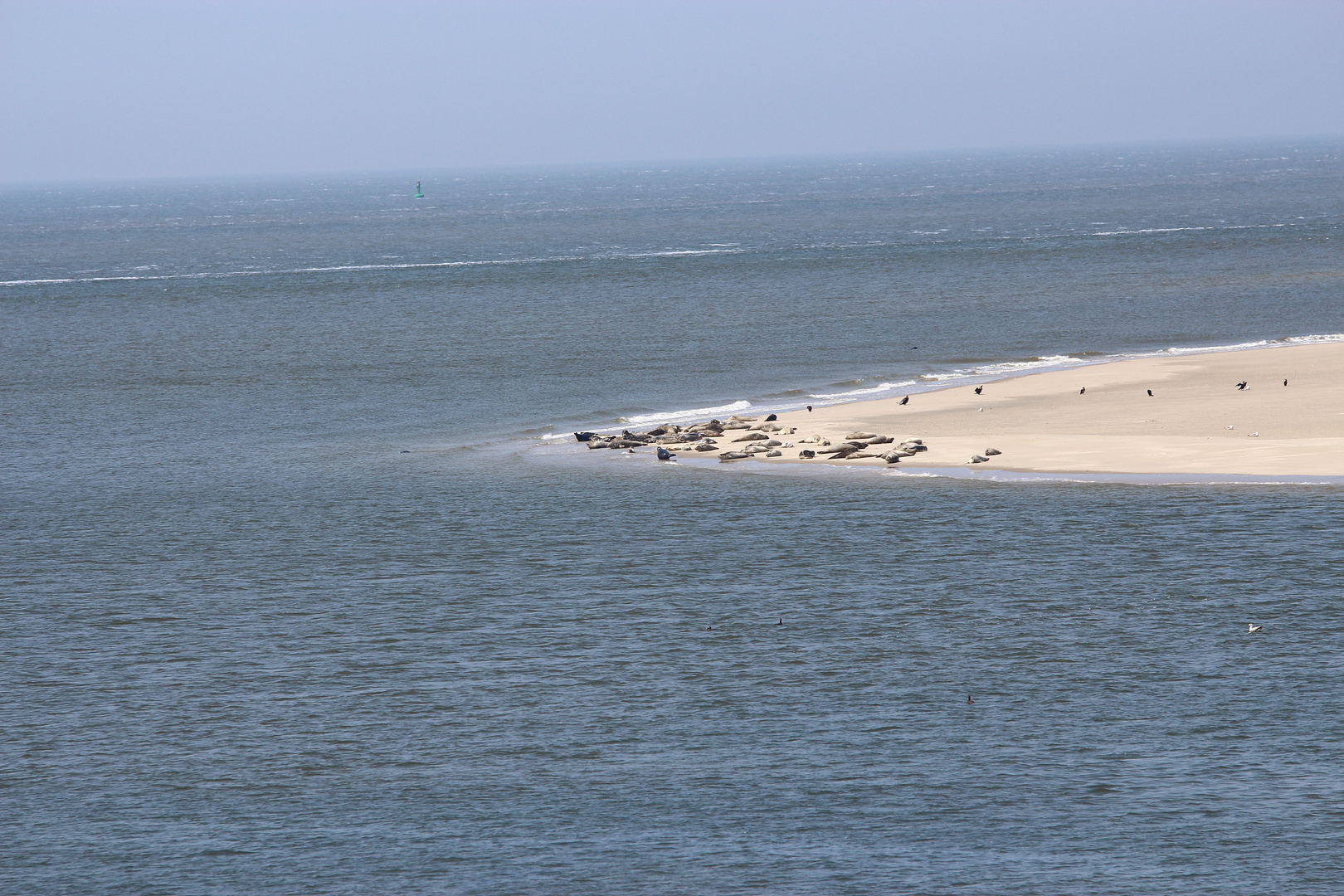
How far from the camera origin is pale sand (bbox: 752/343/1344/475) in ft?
137

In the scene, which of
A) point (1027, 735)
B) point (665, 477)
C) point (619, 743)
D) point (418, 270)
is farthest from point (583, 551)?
point (418, 270)

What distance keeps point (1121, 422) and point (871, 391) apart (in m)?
12.5

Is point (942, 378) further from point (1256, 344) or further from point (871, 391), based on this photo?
point (1256, 344)

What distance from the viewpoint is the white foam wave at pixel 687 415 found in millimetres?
52969

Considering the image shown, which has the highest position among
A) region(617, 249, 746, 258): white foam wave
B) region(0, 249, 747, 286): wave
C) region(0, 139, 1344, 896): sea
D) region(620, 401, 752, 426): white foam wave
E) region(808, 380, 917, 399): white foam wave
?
region(0, 249, 747, 286): wave

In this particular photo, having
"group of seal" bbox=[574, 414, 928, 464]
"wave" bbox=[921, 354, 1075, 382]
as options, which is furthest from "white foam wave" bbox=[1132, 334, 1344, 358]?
"group of seal" bbox=[574, 414, 928, 464]

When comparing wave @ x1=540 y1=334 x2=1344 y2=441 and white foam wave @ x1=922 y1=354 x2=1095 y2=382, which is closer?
wave @ x1=540 y1=334 x2=1344 y2=441

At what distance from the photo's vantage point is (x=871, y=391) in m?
57.8

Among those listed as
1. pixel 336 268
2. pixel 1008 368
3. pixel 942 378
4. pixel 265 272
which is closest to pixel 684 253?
pixel 336 268

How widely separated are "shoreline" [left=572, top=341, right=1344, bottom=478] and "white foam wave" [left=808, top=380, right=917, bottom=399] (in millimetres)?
1949

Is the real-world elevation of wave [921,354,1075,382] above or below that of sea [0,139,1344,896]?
above

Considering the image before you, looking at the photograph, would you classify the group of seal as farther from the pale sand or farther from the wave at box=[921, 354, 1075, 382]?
the wave at box=[921, 354, 1075, 382]

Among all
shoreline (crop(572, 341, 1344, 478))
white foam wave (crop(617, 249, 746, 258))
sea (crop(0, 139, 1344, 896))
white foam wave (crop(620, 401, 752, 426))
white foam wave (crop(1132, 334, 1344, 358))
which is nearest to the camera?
sea (crop(0, 139, 1344, 896))

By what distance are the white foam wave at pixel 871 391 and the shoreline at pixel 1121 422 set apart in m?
1.95
